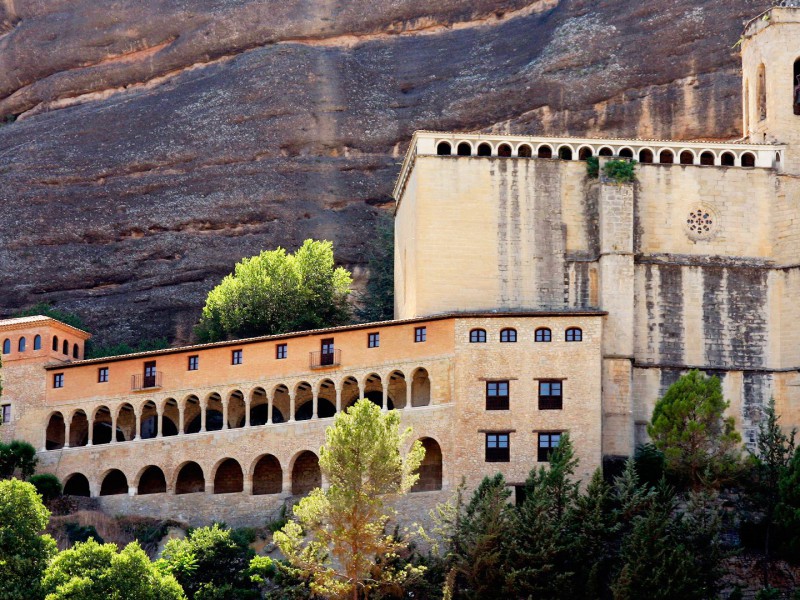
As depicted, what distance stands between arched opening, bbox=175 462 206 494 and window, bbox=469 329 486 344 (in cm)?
1390

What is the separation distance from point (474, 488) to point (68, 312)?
32.7 metres

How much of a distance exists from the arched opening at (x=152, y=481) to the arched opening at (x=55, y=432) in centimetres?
437

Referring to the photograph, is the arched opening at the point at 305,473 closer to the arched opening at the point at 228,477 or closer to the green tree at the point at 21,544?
the arched opening at the point at 228,477

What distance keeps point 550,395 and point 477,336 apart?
385 cm

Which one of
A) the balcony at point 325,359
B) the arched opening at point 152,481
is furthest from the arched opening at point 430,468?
the arched opening at point 152,481

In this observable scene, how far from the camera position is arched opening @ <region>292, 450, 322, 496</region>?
7388 centimetres

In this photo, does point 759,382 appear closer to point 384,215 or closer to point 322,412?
point 322,412

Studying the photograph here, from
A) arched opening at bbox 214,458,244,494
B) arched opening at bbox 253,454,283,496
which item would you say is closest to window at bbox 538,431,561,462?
arched opening at bbox 253,454,283,496

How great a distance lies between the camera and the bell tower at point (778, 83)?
78500mm

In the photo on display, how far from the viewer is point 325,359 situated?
7469 cm

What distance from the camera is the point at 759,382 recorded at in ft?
247

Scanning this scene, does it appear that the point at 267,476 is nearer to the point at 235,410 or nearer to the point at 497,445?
the point at 235,410

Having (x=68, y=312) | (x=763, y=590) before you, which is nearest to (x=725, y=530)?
(x=763, y=590)

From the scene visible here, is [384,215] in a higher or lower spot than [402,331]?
higher
